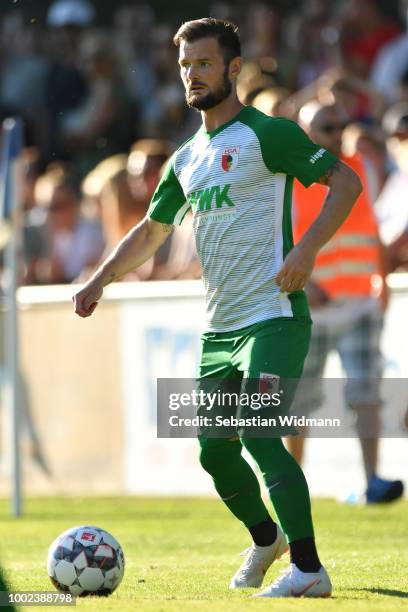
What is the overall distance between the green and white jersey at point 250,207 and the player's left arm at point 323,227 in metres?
0.07

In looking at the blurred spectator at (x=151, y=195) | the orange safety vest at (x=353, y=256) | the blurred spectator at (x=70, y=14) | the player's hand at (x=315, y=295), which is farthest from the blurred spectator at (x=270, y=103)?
the blurred spectator at (x=70, y=14)

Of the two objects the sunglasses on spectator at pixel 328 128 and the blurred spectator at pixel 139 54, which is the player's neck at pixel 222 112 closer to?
the sunglasses on spectator at pixel 328 128

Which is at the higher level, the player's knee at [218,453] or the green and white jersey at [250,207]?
the green and white jersey at [250,207]

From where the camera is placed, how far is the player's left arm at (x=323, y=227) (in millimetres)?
6020

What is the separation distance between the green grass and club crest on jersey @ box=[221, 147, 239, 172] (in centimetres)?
185

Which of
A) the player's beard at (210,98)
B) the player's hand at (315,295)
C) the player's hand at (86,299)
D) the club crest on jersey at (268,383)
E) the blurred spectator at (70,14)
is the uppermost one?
the blurred spectator at (70,14)

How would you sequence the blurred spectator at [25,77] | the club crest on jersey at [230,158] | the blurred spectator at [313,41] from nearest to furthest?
the club crest on jersey at [230,158] < the blurred spectator at [313,41] < the blurred spectator at [25,77]

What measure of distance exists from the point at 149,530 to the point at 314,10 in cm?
744

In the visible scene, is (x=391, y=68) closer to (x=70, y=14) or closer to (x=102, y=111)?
(x=102, y=111)

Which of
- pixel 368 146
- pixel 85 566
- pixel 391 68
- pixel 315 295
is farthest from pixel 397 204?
pixel 85 566

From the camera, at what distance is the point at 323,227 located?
19.9 ft

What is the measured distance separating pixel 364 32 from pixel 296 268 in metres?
9.08

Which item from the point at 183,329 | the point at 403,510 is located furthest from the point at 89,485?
the point at 403,510

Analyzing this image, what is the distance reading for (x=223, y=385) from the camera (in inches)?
252
